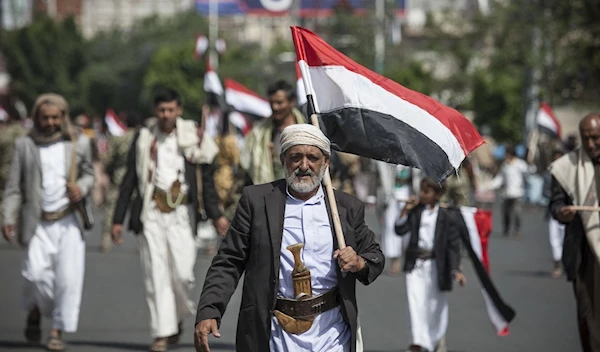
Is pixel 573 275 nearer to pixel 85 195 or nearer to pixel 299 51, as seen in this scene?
pixel 299 51

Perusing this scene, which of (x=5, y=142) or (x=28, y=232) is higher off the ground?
(x=5, y=142)

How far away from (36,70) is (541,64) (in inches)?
2366

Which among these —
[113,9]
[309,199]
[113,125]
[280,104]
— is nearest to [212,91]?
[280,104]

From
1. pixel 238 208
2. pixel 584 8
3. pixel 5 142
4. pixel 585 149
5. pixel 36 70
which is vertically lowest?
pixel 238 208

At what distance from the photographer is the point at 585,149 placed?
884 centimetres

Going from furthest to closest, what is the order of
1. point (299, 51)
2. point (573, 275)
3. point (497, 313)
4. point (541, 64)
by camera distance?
point (541, 64) < point (497, 313) < point (573, 275) < point (299, 51)

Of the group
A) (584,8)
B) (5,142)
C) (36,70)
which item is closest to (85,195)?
(5,142)

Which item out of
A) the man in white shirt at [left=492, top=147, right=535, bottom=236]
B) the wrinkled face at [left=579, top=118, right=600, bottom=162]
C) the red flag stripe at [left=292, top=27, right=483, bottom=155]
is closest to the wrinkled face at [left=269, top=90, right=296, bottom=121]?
the wrinkled face at [left=579, top=118, right=600, bottom=162]

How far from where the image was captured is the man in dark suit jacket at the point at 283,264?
6.10 metres

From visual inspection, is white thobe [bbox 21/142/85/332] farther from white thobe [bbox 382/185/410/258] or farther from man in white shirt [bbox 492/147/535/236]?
man in white shirt [bbox 492/147/535/236]

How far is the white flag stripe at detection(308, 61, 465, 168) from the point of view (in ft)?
22.9

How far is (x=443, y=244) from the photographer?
1059cm

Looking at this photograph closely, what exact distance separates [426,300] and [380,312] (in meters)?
2.25

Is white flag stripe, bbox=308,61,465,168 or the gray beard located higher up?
white flag stripe, bbox=308,61,465,168
